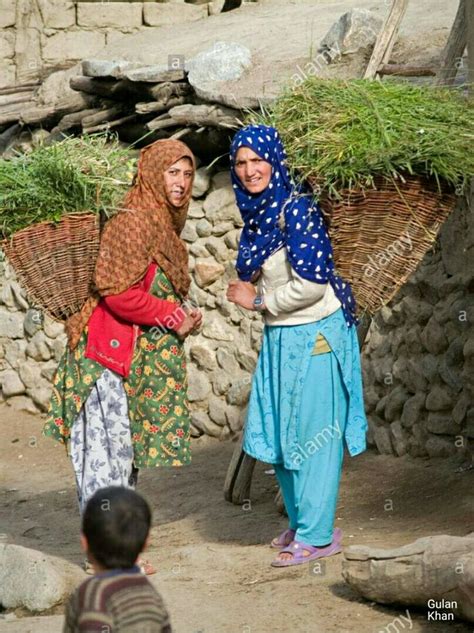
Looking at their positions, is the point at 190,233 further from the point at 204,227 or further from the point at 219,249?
the point at 219,249

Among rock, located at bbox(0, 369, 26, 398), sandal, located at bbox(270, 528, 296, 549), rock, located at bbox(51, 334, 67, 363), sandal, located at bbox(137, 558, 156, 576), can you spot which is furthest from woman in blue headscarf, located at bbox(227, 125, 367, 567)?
rock, located at bbox(0, 369, 26, 398)

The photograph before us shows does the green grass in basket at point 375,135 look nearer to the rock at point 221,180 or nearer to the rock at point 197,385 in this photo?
the rock at point 221,180

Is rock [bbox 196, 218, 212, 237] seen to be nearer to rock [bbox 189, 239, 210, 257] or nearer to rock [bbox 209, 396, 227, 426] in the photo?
rock [bbox 189, 239, 210, 257]

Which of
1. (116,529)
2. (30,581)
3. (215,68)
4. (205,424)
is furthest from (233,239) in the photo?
(116,529)

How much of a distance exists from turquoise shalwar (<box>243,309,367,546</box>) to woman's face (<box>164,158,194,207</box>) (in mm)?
673

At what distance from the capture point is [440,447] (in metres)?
6.67

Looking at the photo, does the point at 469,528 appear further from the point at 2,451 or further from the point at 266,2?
→ the point at 266,2

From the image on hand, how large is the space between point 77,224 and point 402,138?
138 cm

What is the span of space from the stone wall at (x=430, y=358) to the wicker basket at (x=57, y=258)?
7.17ft

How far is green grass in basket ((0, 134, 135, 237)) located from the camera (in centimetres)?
523

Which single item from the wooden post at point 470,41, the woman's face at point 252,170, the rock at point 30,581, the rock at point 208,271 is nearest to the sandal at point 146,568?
the rock at point 30,581

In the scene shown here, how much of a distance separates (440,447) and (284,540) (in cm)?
144

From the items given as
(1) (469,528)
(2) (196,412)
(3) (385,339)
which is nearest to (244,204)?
(1) (469,528)

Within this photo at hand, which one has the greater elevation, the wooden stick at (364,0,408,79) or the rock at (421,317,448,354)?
the wooden stick at (364,0,408,79)
